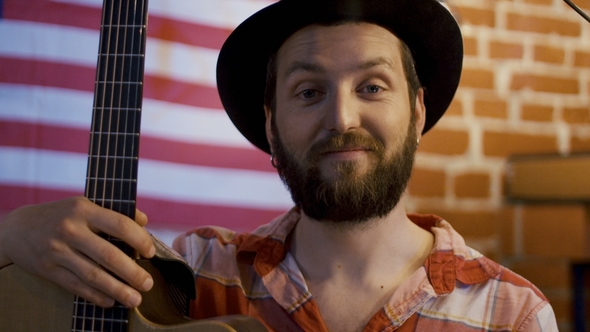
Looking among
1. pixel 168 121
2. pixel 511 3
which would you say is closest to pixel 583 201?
pixel 511 3

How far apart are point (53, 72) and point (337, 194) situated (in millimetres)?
926

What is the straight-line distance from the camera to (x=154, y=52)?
1.70 m

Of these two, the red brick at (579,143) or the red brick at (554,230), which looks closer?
the red brick at (554,230)

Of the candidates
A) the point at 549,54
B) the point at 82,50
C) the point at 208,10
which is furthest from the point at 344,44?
the point at 549,54

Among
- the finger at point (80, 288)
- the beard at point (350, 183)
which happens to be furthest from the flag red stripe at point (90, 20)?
the finger at point (80, 288)

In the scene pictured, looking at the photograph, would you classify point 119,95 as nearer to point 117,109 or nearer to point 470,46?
point 117,109

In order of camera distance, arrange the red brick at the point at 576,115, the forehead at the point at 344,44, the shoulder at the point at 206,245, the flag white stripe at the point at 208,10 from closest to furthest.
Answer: the forehead at the point at 344,44 < the shoulder at the point at 206,245 < the flag white stripe at the point at 208,10 < the red brick at the point at 576,115

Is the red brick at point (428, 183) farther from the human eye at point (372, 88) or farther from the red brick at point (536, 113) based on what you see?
the human eye at point (372, 88)

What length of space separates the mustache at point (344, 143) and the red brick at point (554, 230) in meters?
0.82

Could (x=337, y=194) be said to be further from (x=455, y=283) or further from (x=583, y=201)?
(x=583, y=201)

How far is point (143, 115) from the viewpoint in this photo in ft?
5.53

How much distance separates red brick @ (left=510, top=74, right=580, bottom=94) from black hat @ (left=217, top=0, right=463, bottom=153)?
2.08 ft

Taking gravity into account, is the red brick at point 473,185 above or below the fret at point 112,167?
below

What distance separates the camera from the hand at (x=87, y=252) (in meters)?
0.92
